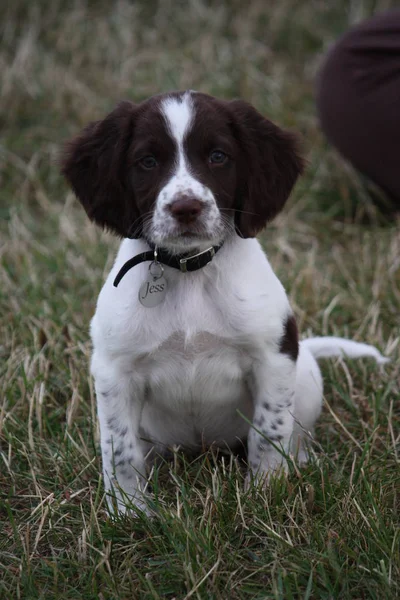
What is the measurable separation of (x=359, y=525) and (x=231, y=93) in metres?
5.11

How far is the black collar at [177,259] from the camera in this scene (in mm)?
3072

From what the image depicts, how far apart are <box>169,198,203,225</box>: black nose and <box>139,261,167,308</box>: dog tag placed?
12.4 inches

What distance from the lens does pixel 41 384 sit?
3.76 m

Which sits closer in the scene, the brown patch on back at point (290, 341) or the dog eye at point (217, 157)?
the dog eye at point (217, 157)

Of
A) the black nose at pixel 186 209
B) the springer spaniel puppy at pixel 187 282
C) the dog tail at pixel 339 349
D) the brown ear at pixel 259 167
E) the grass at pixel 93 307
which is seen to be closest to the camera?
the grass at pixel 93 307

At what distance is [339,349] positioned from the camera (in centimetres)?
389

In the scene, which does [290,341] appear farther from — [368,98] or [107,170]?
[368,98]

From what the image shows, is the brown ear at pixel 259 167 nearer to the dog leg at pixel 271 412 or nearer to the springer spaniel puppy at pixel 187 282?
the springer spaniel puppy at pixel 187 282

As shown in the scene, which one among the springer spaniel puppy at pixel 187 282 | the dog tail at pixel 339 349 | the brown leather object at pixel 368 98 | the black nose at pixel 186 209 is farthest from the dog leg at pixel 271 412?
the brown leather object at pixel 368 98

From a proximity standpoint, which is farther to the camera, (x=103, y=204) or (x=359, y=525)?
(x=103, y=204)

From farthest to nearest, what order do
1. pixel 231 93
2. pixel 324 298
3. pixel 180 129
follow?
pixel 231 93 → pixel 324 298 → pixel 180 129

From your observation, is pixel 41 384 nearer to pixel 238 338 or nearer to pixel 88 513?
pixel 88 513

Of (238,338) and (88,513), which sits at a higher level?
(238,338)

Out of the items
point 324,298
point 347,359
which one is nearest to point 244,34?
point 324,298
